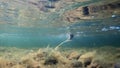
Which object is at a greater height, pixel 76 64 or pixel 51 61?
pixel 51 61

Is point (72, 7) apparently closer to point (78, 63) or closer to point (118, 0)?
point (118, 0)

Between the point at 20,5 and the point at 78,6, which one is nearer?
the point at 78,6

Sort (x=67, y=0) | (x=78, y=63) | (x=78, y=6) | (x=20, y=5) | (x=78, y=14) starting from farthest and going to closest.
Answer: (x=78, y=14) → (x=20, y=5) → (x=78, y=6) → (x=67, y=0) → (x=78, y=63)

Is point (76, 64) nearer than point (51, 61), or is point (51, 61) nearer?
→ point (76, 64)

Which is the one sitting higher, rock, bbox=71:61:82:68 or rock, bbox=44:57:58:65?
rock, bbox=44:57:58:65

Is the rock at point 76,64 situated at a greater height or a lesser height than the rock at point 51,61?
lesser

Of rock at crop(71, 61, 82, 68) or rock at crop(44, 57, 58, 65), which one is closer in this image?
rock at crop(71, 61, 82, 68)

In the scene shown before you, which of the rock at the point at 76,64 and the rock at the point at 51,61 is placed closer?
the rock at the point at 76,64

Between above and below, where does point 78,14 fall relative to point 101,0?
below

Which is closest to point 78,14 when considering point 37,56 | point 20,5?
point 20,5

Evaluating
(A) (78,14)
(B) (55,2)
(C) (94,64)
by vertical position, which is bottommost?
(C) (94,64)

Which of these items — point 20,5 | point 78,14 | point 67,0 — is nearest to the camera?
point 67,0
